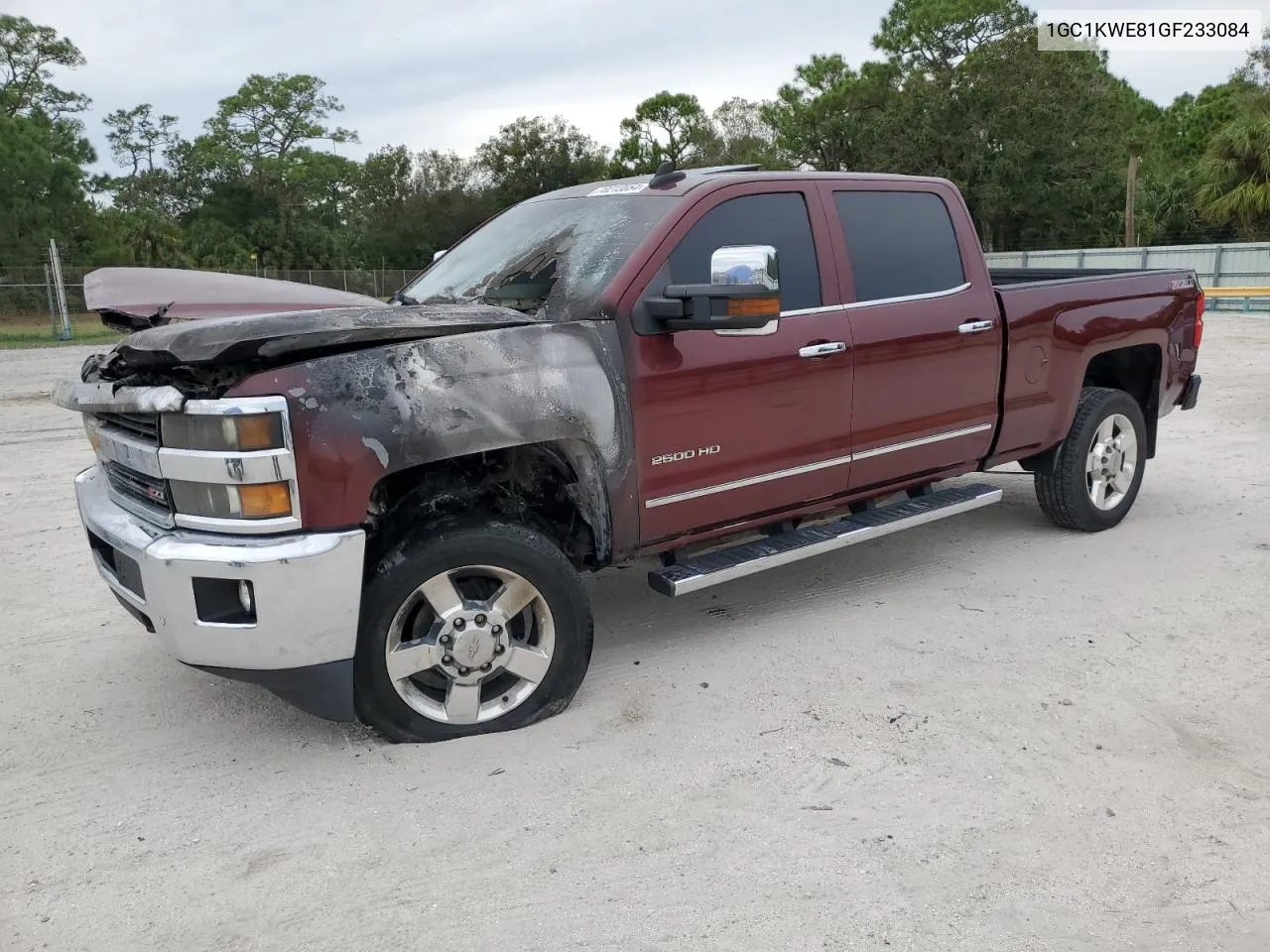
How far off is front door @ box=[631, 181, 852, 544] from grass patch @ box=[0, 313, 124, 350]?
23901mm

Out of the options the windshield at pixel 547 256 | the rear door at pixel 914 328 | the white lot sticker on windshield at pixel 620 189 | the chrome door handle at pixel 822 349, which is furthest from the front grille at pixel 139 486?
the rear door at pixel 914 328

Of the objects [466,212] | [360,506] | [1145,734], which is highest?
[466,212]

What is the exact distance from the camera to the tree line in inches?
1420

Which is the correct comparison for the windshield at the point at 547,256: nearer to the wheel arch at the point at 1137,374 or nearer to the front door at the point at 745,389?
the front door at the point at 745,389

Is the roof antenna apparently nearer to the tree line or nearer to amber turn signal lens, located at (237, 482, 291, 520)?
amber turn signal lens, located at (237, 482, 291, 520)

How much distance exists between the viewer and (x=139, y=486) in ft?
11.5

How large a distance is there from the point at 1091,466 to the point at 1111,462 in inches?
7.0

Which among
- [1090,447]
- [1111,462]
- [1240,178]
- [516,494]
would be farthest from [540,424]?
[1240,178]

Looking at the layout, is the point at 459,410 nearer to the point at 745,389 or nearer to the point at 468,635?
the point at 468,635

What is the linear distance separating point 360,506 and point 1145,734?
2.71m

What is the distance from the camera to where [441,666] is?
137 inches

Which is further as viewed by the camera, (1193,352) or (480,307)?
(1193,352)

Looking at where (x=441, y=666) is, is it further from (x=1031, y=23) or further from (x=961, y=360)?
(x=1031, y=23)

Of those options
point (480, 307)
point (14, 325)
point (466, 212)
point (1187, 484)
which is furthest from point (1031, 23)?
point (480, 307)
